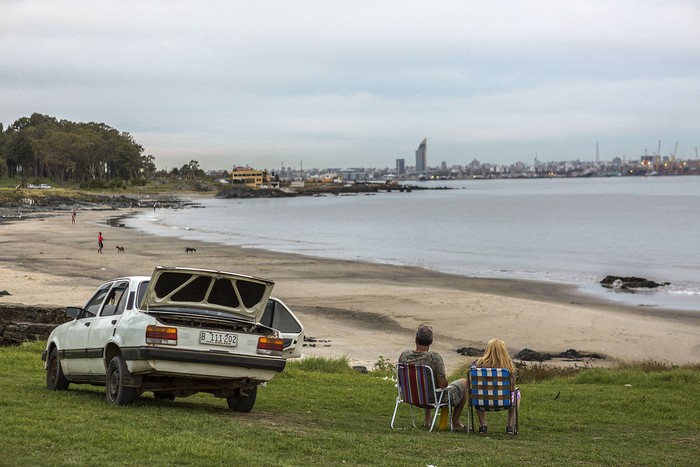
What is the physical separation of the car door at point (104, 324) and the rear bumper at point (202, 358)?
1.99 ft

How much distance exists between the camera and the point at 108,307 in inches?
420

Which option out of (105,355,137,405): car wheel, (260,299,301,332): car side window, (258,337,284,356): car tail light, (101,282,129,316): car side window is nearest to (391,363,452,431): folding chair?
(258,337,284,356): car tail light

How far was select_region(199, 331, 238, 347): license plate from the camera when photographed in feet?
31.3

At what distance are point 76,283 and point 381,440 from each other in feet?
88.9

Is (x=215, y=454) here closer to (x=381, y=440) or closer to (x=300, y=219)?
(x=381, y=440)

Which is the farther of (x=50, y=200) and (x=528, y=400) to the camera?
(x=50, y=200)

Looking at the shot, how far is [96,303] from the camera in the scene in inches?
443

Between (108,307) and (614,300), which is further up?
(108,307)

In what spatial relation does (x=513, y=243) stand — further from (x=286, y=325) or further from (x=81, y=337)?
(x=81, y=337)

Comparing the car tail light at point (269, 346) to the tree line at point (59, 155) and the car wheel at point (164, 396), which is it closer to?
the car wheel at point (164, 396)

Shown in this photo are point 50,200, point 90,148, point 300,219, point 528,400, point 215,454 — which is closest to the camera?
point 215,454

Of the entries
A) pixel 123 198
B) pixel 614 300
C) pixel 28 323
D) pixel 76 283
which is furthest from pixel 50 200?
pixel 28 323

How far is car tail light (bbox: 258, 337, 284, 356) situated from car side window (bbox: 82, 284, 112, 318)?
2221mm

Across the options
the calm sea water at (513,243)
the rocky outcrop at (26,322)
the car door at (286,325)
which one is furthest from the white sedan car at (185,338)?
the calm sea water at (513,243)
